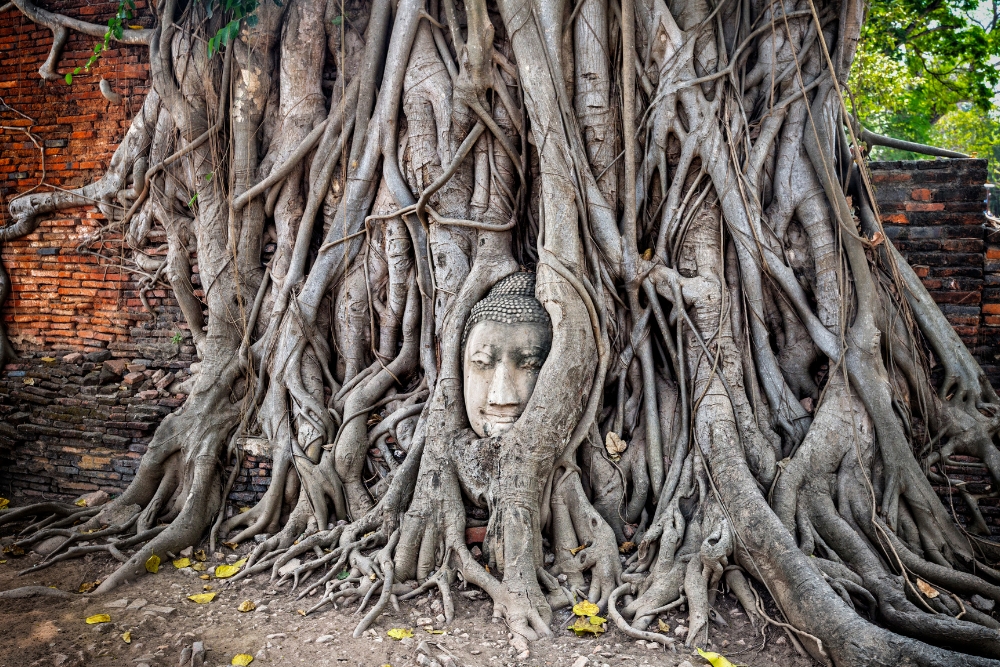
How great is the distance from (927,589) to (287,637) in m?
2.72

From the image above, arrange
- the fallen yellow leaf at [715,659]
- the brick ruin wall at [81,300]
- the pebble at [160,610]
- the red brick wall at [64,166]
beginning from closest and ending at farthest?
the fallen yellow leaf at [715,659] < the pebble at [160,610] < the brick ruin wall at [81,300] < the red brick wall at [64,166]

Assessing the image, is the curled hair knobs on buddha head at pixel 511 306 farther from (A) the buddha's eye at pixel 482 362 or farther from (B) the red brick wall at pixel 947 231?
(B) the red brick wall at pixel 947 231

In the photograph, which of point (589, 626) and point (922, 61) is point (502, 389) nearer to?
point (589, 626)

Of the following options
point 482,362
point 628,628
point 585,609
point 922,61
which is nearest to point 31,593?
point 482,362

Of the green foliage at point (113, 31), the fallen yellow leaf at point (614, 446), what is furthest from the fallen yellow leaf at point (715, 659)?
the green foliage at point (113, 31)

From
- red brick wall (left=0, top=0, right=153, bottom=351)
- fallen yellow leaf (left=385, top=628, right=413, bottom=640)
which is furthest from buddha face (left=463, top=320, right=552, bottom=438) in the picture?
red brick wall (left=0, top=0, right=153, bottom=351)

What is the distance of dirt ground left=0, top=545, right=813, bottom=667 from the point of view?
2723mm

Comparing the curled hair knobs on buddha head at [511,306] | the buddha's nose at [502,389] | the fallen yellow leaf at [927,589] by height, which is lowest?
the fallen yellow leaf at [927,589]

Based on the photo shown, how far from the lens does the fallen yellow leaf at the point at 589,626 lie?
9.41ft

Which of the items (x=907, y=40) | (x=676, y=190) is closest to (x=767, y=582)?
(x=676, y=190)

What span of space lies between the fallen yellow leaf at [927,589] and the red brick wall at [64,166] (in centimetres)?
495

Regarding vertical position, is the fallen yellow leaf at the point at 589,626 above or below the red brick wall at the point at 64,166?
below

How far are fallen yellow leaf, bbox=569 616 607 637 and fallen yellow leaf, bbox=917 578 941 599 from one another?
4.47ft

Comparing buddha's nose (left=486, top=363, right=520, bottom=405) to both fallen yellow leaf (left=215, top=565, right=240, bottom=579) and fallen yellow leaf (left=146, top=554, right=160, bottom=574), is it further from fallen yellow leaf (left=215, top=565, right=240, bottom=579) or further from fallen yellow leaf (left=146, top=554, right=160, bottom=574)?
fallen yellow leaf (left=146, top=554, right=160, bottom=574)
